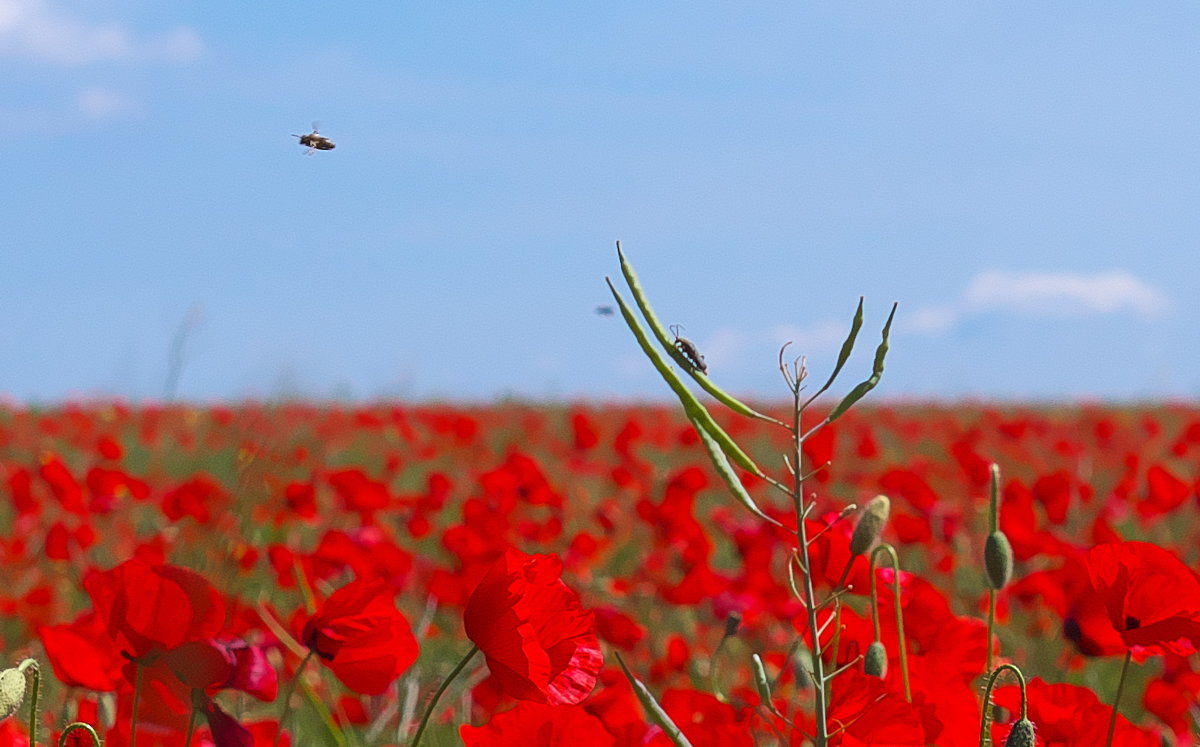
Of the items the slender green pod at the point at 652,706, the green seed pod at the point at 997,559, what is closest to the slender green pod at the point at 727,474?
the slender green pod at the point at 652,706

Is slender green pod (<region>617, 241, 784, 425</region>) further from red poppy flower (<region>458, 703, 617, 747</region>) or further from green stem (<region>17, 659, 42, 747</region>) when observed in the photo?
green stem (<region>17, 659, 42, 747</region>)

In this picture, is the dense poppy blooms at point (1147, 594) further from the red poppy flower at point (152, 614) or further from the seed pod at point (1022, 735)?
the red poppy flower at point (152, 614)

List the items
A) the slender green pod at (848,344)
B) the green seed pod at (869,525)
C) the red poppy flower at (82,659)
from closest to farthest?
the slender green pod at (848,344) → the green seed pod at (869,525) → the red poppy flower at (82,659)

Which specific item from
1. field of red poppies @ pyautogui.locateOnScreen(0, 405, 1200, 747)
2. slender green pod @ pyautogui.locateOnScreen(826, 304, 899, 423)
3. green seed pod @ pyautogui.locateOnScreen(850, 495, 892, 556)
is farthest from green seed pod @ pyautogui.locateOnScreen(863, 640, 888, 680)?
slender green pod @ pyautogui.locateOnScreen(826, 304, 899, 423)

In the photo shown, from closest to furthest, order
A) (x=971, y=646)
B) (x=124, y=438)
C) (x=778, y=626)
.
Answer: (x=971, y=646), (x=778, y=626), (x=124, y=438)

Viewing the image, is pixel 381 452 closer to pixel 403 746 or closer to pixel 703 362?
pixel 403 746

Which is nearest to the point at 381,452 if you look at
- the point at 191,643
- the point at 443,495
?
the point at 443,495
